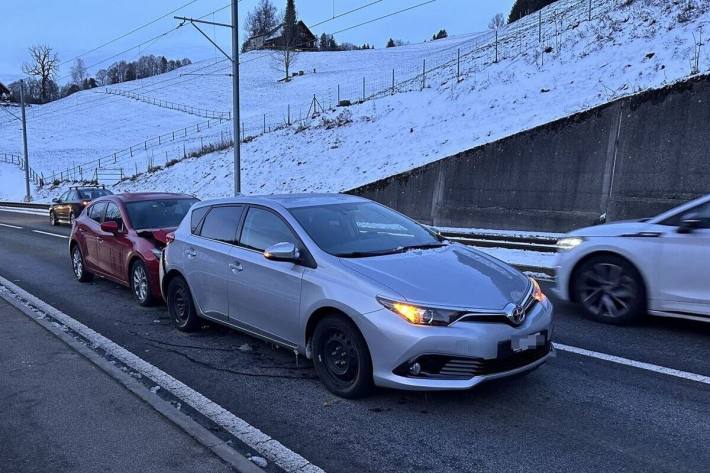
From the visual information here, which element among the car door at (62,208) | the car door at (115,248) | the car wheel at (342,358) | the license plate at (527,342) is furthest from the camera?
the car door at (62,208)

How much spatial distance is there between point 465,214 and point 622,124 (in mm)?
4854

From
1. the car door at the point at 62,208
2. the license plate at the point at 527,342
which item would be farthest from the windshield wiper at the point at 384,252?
the car door at the point at 62,208

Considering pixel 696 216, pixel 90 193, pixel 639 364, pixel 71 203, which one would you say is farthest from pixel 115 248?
pixel 90 193

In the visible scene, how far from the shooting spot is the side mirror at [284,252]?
478 centimetres

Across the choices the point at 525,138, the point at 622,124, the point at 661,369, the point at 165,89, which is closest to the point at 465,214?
the point at 525,138

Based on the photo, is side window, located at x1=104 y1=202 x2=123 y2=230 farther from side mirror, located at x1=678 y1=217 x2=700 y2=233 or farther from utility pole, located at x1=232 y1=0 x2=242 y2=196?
utility pole, located at x1=232 y1=0 x2=242 y2=196

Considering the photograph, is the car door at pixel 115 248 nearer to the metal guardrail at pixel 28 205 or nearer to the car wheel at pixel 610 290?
the car wheel at pixel 610 290

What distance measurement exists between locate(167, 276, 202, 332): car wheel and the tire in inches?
48.6

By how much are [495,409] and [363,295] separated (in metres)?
1.29

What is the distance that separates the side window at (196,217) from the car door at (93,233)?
3.29 m

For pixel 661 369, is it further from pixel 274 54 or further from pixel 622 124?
pixel 274 54

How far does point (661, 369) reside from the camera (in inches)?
203

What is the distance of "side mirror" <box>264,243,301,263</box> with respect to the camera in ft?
15.7

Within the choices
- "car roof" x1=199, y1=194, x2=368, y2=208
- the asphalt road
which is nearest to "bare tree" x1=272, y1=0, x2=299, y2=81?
"car roof" x1=199, y1=194, x2=368, y2=208
